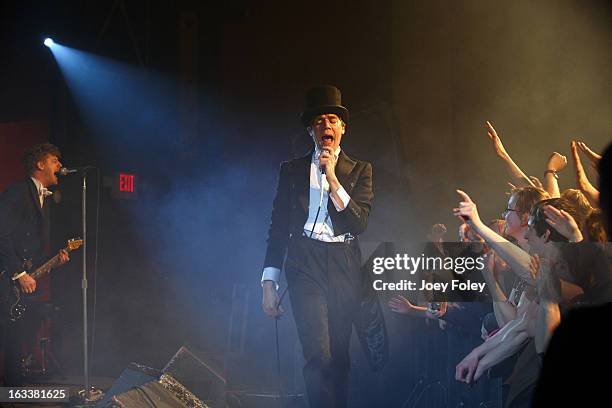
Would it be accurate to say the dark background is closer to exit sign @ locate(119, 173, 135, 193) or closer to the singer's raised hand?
exit sign @ locate(119, 173, 135, 193)

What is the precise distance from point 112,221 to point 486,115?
3.97 meters


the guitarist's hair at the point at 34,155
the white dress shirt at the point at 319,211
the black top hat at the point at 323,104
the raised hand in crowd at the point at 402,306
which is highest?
the guitarist's hair at the point at 34,155

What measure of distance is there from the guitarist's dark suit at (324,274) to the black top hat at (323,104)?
24 centimetres

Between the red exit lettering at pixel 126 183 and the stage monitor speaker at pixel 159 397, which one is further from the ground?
the red exit lettering at pixel 126 183

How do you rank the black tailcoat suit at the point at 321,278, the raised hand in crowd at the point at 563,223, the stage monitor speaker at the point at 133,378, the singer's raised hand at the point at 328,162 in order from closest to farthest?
the raised hand in crowd at the point at 563,223
the black tailcoat suit at the point at 321,278
the singer's raised hand at the point at 328,162
the stage monitor speaker at the point at 133,378

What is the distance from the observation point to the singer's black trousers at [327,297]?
4020mm

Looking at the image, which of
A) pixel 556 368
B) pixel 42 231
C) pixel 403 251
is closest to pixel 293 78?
pixel 403 251

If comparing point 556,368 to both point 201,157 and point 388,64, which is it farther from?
point 201,157

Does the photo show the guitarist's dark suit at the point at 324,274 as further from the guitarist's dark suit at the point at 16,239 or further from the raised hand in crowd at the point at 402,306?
the guitarist's dark suit at the point at 16,239

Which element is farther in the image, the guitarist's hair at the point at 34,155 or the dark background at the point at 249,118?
the guitarist's hair at the point at 34,155

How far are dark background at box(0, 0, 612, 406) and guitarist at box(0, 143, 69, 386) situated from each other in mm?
1133

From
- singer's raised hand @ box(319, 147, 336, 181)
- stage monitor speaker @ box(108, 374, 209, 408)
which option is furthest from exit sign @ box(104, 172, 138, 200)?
singer's raised hand @ box(319, 147, 336, 181)

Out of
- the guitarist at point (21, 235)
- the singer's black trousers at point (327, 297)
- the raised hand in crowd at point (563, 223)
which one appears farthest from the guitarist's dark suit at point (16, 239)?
the raised hand in crowd at point (563, 223)

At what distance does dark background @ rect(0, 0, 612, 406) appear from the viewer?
6.09 metres
